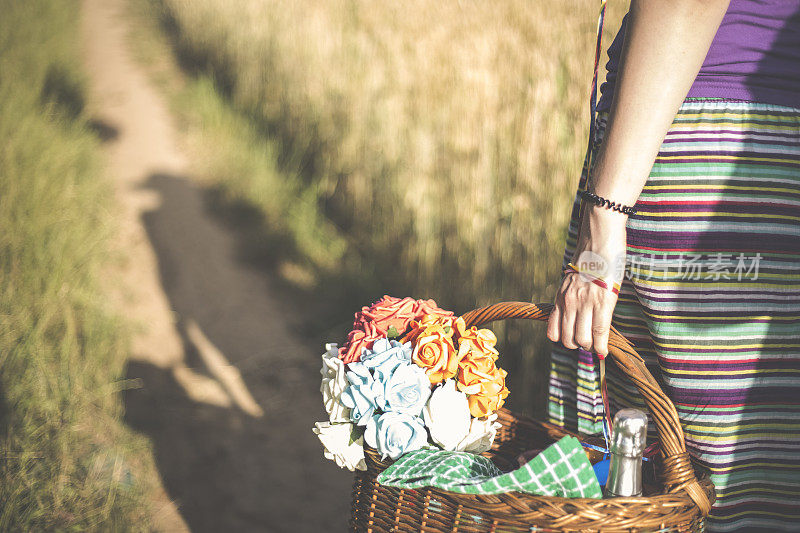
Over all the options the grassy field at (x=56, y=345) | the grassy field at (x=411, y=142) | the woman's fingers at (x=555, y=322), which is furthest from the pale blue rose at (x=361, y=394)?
the grassy field at (x=411, y=142)

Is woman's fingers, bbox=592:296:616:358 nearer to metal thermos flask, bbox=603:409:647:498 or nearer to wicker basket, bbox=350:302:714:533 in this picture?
wicker basket, bbox=350:302:714:533

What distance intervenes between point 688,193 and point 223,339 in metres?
2.49

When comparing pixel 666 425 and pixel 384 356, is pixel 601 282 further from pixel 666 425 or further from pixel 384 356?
pixel 384 356

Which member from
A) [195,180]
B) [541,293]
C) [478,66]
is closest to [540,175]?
[541,293]

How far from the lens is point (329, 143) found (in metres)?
3.77

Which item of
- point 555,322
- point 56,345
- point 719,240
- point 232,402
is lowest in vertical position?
point 232,402

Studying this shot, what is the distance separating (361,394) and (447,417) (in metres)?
0.15

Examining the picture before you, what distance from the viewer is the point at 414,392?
3.52ft

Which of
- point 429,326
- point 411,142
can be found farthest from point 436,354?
point 411,142

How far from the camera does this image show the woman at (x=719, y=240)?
3.19 feet

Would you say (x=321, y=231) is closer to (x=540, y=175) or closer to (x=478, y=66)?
(x=478, y=66)

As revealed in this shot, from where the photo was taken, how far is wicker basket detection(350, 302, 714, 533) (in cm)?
83

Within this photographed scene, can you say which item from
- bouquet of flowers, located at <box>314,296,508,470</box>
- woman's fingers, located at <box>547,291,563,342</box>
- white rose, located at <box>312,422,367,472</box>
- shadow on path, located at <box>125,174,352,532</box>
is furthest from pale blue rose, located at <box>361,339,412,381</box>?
shadow on path, located at <box>125,174,352,532</box>

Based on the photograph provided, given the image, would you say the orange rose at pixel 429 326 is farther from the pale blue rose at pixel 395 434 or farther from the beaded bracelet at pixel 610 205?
the beaded bracelet at pixel 610 205
